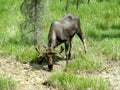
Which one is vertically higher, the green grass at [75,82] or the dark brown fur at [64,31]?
the dark brown fur at [64,31]

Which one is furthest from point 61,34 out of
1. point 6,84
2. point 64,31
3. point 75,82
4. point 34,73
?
point 6,84

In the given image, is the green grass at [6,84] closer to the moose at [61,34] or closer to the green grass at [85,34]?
the green grass at [85,34]

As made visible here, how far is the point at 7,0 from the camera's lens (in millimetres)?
19422

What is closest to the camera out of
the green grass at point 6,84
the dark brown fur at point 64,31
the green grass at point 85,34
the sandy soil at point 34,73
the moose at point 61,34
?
the green grass at point 6,84

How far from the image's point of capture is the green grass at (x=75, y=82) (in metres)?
10.3

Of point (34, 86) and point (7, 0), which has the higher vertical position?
point (7, 0)

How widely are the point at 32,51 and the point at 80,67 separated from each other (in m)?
2.00

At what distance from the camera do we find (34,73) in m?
12.0

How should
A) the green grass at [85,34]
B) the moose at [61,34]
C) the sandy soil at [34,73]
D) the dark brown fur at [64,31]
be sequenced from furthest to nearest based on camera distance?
1. the dark brown fur at [64,31]
2. the green grass at [85,34]
3. the moose at [61,34]
4. the sandy soil at [34,73]

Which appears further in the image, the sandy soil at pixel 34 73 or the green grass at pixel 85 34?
the green grass at pixel 85 34

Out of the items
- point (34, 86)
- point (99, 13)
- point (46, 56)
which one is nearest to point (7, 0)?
point (99, 13)

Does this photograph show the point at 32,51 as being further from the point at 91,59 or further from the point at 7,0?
the point at 7,0

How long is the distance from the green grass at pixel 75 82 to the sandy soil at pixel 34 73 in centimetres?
24

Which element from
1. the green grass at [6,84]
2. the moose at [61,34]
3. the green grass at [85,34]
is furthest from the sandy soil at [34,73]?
the moose at [61,34]
